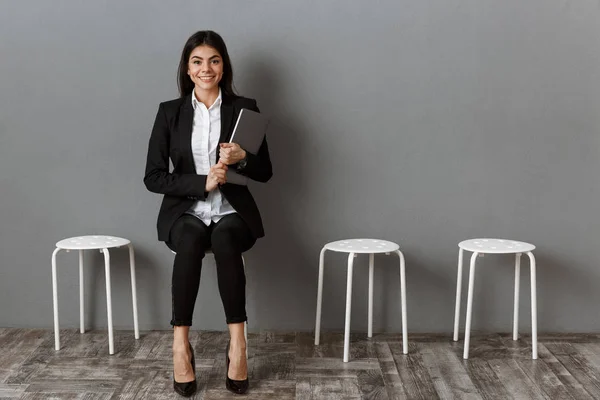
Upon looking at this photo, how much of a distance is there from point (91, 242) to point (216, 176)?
2.15 feet

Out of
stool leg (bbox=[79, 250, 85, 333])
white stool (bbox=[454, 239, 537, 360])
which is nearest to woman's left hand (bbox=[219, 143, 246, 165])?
stool leg (bbox=[79, 250, 85, 333])

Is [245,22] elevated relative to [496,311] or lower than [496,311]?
elevated

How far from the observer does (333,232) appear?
135 inches

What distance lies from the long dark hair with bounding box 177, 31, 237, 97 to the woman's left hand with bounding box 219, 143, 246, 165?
33 centimetres

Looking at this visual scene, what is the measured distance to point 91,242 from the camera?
10.4 ft

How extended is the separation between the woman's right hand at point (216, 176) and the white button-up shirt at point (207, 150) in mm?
102

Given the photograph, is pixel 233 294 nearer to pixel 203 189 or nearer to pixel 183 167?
pixel 203 189

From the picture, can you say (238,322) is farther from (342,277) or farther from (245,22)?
(245,22)

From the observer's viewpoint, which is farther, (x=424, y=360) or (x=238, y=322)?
(x=424, y=360)

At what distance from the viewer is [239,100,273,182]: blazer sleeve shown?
118 inches

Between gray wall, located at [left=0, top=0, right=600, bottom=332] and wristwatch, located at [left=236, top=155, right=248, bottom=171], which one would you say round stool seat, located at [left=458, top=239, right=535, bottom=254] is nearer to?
gray wall, located at [left=0, top=0, right=600, bottom=332]

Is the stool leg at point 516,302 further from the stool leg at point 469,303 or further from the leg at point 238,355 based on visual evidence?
the leg at point 238,355

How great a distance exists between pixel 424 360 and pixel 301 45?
1.40 m

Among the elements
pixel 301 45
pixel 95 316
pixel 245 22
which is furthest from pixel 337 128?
pixel 95 316
